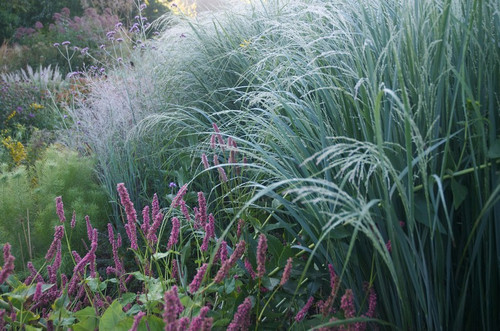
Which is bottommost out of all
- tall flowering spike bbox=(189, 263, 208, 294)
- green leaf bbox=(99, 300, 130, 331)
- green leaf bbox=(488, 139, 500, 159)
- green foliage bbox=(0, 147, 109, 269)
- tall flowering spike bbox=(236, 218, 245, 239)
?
green foliage bbox=(0, 147, 109, 269)

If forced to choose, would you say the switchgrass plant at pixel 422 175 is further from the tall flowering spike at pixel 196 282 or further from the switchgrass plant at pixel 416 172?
the tall flowering spike at pixel 196 282

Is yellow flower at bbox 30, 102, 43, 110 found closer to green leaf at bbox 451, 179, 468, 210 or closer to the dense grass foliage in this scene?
the dense grass foliage

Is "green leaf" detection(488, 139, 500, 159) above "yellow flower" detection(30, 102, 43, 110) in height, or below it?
above

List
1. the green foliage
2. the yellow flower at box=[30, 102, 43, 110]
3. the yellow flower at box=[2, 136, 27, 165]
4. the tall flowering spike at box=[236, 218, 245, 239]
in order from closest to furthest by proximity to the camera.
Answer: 1. the tall flowering spike at box=[236, 218, 245, 239]
2. the green foliage
3. the yellow flower at box=[2, 136, 27, 165]
4. the yellow flower at box=[30, 102, 43, 110]

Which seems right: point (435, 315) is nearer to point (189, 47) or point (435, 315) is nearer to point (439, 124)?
point (439, 124)

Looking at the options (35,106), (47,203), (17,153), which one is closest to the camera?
(47,203)

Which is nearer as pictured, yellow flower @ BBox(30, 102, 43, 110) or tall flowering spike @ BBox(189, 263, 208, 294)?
tall flowering spike @ BBox(189, 263, 208, 294)

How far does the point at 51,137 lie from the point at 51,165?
1.95 meters

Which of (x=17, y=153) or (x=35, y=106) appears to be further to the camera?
(x=35, y=106)

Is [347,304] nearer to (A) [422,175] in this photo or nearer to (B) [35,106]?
(A) [422,175]

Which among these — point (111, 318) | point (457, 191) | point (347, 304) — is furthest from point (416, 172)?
point (111, 318)

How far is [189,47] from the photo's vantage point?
402 centimetres

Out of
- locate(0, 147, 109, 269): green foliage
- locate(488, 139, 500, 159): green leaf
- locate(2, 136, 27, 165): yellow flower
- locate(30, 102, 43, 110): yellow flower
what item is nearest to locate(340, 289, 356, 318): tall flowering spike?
locate(488, 139, 500, 159): green leaf

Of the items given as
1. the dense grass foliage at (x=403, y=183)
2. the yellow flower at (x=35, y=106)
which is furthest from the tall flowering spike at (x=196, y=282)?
the yellow flower at (x=35, y=106)
